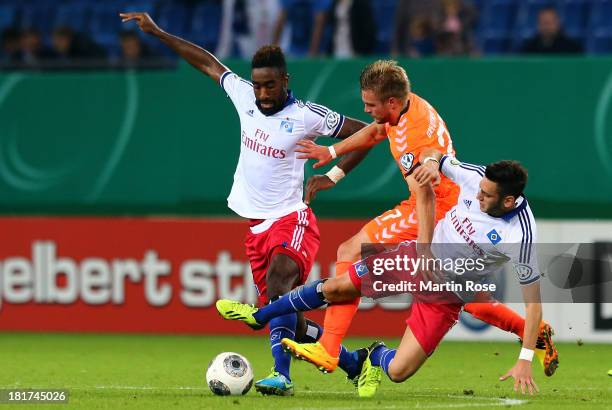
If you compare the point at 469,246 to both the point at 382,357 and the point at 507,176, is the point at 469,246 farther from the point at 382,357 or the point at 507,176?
the point at 382,357

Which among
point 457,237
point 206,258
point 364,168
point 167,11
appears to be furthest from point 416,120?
point 167,11

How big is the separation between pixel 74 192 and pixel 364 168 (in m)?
3.01

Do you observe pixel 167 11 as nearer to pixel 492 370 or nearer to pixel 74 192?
pixel 74 192

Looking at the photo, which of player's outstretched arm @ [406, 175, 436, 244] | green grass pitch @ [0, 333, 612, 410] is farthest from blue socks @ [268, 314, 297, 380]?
player's outstretched arm @ [406, 175, 436, 244]

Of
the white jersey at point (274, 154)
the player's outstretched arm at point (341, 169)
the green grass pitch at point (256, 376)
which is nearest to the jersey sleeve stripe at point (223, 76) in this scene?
the white jersey at point (274, 154)

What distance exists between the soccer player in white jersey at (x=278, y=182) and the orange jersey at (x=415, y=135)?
0.50 meters

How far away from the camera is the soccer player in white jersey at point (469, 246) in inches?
313

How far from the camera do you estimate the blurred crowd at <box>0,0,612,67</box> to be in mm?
14281

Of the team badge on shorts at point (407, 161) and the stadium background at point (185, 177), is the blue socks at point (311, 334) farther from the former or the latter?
the stadium background at point (185, 177)

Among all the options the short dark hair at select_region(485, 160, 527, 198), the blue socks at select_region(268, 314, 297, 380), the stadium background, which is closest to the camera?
the short dark hair at select_region(485, 160, 527, 198)

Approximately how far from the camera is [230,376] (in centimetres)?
865

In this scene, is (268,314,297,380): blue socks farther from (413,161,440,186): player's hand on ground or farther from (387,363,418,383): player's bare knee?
(413,161,440,186): player's hand on ground

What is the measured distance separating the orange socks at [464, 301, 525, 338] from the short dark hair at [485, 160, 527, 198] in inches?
50.6

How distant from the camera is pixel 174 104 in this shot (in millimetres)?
13805
